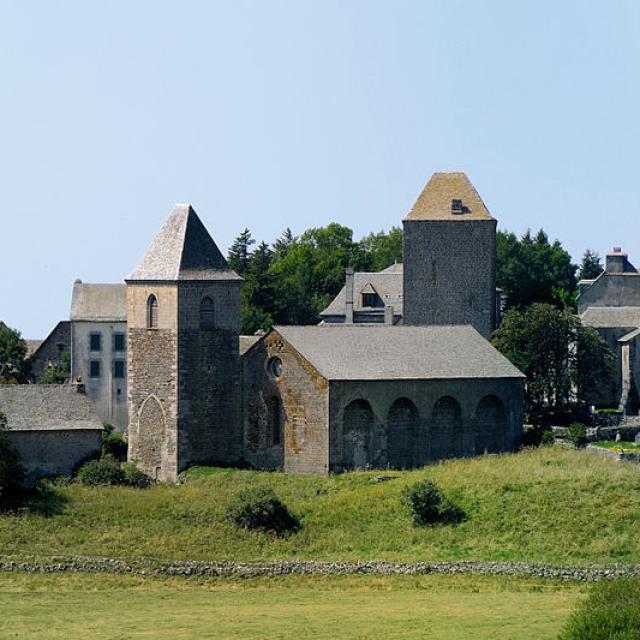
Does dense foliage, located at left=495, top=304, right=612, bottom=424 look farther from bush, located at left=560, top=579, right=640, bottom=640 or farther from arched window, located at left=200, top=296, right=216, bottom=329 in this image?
bush, located at left=560, top=579, right=640, bottom=640

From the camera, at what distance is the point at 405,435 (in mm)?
65938

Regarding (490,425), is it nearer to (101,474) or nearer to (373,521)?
(373,521)

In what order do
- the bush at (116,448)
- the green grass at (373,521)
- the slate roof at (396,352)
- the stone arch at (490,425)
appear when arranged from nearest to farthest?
the green grass at (373,521) → the slate roof at (396,352) → the stone arch at (490,425) → the bush at (116,448)

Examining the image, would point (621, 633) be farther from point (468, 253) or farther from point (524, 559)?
point (468, 253)

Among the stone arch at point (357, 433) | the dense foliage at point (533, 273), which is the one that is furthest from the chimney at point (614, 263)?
the stone arch at point (357, 433)

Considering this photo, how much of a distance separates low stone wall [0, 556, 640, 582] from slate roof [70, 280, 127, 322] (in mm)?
36829

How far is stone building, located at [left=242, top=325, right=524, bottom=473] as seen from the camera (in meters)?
64.1

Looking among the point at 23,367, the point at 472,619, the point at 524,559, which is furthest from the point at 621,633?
the point at 23,367

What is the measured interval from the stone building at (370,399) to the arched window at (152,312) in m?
3.70

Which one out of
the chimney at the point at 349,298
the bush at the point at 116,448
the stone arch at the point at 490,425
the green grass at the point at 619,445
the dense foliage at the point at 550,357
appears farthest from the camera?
the chimney at the point at 349,298

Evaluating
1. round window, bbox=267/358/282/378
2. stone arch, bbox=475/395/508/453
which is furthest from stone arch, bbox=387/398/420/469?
round window, bbox=267/358/282/378

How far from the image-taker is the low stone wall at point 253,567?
50719mm

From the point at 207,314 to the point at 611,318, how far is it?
32520 millimetres

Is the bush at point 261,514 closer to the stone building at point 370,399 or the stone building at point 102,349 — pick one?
the stone building at point 370,399
